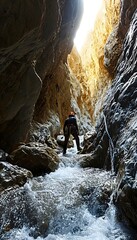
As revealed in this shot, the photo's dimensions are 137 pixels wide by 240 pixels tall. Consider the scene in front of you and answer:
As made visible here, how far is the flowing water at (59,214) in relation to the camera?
5238mm

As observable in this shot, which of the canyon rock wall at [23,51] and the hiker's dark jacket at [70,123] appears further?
the hiker's dark jacket at [70,123]

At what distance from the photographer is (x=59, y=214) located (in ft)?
19.4

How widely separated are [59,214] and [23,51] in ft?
14.1

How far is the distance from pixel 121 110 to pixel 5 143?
5250 mm

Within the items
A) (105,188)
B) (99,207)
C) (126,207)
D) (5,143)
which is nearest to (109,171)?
(105,188)

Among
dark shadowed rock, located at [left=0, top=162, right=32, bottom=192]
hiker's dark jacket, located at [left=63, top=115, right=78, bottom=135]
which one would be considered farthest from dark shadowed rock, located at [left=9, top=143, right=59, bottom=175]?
hiker's dark jacket, located at [left=63, top=115, right=78, bottom=135]

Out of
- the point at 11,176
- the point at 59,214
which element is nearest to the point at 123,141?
the point at 59,214

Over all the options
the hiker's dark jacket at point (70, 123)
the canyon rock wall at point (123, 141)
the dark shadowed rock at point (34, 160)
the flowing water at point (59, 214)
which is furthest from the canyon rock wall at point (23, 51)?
the flowing water at point (59, 214)

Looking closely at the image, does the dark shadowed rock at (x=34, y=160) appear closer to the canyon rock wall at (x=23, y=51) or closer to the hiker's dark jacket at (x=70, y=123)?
the canyon rock wall at (x=23, y=51)

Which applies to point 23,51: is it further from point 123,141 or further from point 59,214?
point 59,214

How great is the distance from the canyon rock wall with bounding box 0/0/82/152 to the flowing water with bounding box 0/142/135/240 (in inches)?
135

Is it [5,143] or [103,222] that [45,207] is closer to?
[103,222]

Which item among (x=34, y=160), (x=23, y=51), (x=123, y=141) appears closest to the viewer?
(x=123, y=141)

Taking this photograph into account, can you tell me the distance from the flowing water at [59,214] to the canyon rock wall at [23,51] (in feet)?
11.3
